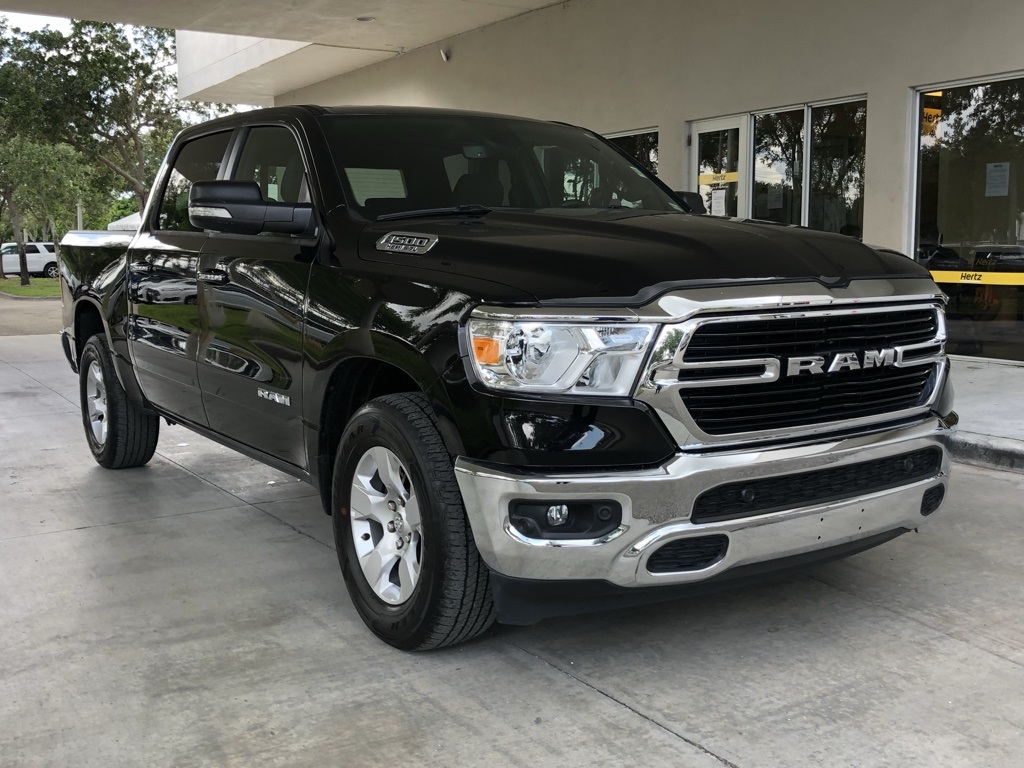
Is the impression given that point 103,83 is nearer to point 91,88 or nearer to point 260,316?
point 91,88

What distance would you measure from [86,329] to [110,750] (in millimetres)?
4253

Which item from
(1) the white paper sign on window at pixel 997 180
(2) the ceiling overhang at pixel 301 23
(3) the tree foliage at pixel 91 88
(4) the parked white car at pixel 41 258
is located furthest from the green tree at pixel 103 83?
(1) the white paper sign on window at pixel 997 180

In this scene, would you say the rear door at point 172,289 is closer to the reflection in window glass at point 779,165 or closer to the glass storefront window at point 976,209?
the glass storefront window at point 976,209

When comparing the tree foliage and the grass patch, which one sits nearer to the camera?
the tree foliage

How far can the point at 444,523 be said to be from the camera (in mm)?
3092

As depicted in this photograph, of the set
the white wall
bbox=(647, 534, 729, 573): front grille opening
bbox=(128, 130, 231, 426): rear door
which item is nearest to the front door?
the white wall

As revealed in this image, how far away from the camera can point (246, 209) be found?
12.6 feet

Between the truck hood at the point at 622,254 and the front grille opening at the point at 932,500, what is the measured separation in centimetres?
74

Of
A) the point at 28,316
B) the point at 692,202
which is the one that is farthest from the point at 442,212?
the point at 28,316

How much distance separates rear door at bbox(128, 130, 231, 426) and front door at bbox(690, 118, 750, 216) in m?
7.80

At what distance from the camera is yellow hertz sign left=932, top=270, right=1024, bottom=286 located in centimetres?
963

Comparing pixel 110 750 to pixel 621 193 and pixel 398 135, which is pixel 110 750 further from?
pixel 621 193

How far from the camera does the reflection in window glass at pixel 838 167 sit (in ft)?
35.3

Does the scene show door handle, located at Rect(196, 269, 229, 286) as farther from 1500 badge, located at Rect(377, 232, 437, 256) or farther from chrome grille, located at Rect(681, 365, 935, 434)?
chrome grille, located at Rect(681, 365, 935, 434)
